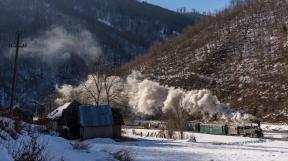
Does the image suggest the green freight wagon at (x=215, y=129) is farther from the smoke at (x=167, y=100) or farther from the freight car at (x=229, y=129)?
the smoke at (x=167, y=100)

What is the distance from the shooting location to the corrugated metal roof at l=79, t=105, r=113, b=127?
45000mm

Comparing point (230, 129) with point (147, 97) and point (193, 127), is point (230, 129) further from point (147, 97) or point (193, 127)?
point (147, 97)

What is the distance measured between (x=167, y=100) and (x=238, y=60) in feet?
96.0

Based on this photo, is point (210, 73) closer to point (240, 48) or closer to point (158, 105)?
point (240, 48)

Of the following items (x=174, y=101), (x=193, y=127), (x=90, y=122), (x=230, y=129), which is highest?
(x=174, y=101)

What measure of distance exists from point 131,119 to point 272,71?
31.2 meters

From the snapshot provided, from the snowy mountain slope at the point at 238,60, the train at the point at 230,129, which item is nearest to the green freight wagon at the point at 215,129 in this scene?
the train at the point at 230,129

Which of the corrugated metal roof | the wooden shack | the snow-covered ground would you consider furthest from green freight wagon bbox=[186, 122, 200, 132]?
the snow-covered ground

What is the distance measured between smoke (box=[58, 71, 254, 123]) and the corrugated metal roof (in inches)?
1216

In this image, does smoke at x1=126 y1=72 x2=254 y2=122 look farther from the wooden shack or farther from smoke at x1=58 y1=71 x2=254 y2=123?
the wooden shack

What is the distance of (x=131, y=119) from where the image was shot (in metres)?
91.1

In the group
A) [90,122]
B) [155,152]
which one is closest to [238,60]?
[90,122]

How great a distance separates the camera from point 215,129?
5803 centimetres

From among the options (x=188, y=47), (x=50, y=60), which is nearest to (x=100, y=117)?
(x=188, y=47)
